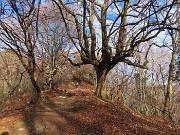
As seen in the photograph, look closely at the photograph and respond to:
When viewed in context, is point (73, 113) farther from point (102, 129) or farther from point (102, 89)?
point (102, 89)

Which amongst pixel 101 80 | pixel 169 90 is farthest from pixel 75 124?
pixel 169 90

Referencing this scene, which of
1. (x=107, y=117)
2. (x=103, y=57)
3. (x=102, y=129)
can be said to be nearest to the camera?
(x=102, y=129)

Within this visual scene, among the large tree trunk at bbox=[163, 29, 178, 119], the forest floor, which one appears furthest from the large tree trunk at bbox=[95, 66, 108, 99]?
the large tree trunk at bbox=[163, 29, 178, 119]

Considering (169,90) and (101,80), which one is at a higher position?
(101,80)

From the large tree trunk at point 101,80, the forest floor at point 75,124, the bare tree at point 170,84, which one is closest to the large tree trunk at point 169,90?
the bare tree at point 170,84

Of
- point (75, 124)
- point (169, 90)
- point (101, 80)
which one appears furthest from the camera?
point (169, 90)

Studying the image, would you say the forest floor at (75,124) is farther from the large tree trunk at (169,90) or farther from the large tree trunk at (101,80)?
the large tree trunk at (169,90)

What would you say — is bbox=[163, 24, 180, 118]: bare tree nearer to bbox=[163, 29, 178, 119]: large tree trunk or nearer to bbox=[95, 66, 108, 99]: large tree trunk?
bbox=[163, 29, 178, 119]: large tree trunk

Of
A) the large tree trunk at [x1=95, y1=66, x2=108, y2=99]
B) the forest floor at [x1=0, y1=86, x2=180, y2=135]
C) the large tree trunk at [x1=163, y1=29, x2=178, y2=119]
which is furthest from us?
the large tree trunk at [x1=163, y1=29, x2=178, y2=119]

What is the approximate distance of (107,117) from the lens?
31.3 feet

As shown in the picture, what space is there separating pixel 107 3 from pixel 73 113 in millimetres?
7175

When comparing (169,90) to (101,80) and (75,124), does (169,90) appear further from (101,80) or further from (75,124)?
(75,124)

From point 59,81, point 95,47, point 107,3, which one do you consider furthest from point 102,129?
point 59,81

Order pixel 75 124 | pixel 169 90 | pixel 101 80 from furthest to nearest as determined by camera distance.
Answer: pixel 169 90 < pixel 101 80 < pixel 75 124
